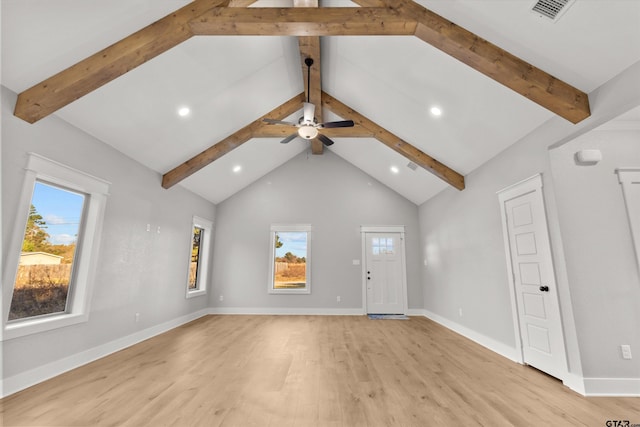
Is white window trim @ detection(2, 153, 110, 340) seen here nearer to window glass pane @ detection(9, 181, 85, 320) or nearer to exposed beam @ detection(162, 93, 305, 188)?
window glass pane @ detection(9, 181, 85, 320)

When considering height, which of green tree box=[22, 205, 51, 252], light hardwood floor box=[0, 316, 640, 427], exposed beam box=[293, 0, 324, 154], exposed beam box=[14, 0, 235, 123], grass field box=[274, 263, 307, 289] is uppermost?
exposed beam box=[293, 0, 324, 154]

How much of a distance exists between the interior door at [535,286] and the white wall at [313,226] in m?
3.43

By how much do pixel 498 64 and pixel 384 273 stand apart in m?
5.09

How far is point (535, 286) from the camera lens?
319 cm

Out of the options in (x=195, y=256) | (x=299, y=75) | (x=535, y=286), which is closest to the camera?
(x=535, y=286)

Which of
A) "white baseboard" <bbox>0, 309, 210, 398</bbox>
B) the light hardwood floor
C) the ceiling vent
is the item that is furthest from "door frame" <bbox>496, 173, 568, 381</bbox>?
"white baseboard" <bbox>0, 309, 210, 398</bbox>

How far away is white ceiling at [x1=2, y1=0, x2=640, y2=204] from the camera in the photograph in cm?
226

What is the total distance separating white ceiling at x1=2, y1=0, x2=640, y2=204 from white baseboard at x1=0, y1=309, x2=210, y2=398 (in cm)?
266

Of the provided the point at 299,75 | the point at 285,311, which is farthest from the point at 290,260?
the point at 299,75

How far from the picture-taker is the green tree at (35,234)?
2.77 m

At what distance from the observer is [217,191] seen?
21.7 ft

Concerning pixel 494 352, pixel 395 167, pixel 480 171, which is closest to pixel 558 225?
pixel 480 171

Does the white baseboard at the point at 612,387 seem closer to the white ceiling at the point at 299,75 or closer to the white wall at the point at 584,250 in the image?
A: the white wall at the point at 584,250

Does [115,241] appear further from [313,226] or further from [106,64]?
[313,226]
